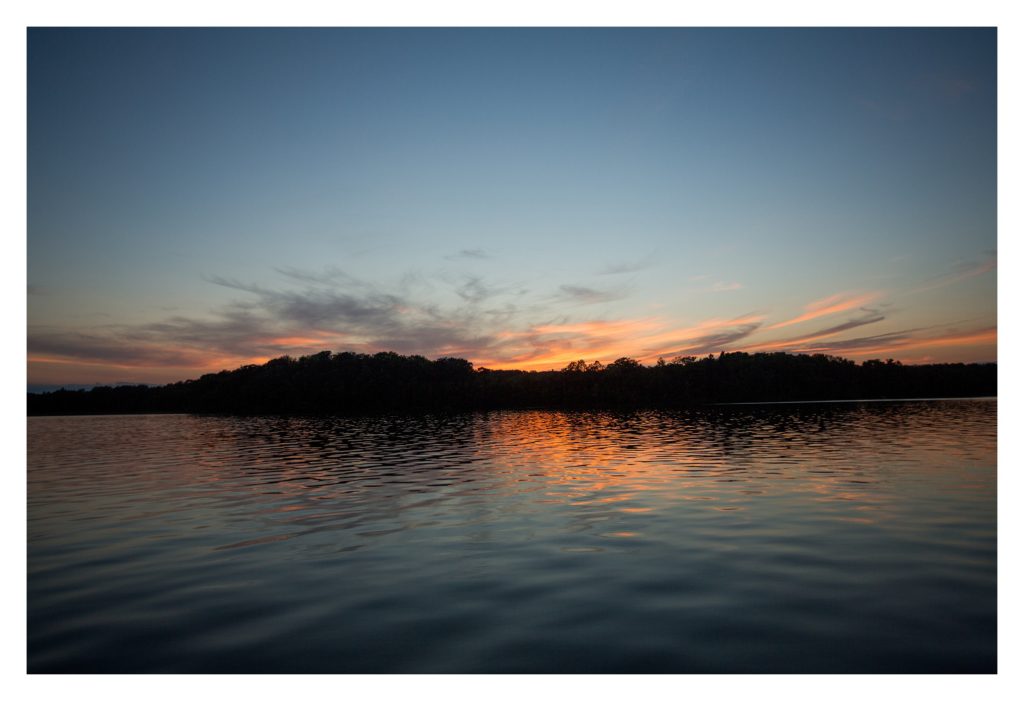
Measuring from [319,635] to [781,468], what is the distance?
83.2ft

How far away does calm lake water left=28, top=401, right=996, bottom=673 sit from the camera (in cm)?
875

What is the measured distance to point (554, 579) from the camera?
12.1m

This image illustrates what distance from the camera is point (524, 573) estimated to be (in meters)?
12.5

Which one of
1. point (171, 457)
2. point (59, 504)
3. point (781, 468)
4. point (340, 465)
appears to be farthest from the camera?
point (171, 457)

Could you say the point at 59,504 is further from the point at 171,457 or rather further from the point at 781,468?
the point at 781,468

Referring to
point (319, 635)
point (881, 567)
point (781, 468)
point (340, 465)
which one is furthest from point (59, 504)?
point (781, 468)

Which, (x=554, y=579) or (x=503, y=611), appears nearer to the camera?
(x=503, y=611)

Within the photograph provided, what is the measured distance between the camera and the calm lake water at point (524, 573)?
8750 mm

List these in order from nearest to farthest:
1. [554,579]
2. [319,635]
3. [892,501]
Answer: [319,635], [554,579], [892,501]

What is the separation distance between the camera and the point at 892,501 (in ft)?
66.2
